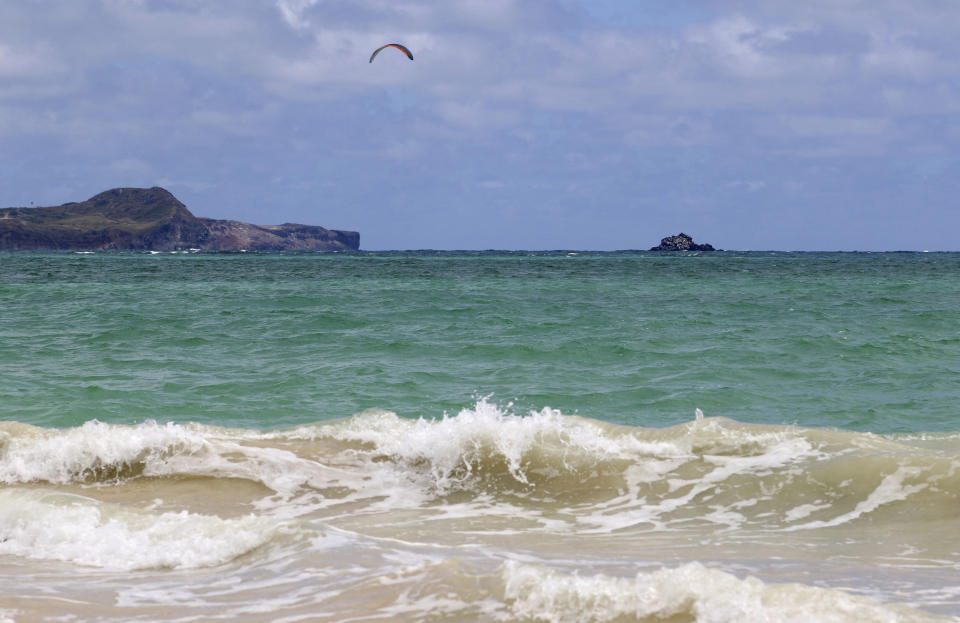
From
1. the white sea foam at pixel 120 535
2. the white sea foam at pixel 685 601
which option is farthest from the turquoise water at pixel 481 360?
the white sea foam at pixel 685 601

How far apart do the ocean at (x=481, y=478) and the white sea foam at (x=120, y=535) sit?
3cm

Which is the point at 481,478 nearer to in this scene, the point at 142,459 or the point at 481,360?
the point at 142,459

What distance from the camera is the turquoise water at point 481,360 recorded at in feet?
38.3

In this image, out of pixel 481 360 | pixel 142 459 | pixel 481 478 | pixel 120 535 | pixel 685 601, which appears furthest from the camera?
pixel 481 360


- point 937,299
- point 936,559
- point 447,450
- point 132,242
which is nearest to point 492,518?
point 447,450

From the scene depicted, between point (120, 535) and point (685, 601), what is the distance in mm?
4165

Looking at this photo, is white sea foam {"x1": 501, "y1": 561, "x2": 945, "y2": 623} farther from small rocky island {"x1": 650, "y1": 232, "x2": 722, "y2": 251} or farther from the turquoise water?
small rocky island {"x1": 650, "y1": 232, "x2": 722, "y2": 251}

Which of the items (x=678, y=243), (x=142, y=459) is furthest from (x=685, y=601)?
(x=678, y=243)

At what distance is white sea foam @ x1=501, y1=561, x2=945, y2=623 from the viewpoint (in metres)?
4.18

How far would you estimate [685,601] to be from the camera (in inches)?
173

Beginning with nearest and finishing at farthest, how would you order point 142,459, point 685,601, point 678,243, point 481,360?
point 685,601 < point 142,459 < point 481,360 < point 678,243

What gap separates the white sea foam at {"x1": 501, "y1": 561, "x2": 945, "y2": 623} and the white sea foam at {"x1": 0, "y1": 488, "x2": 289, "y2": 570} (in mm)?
2249

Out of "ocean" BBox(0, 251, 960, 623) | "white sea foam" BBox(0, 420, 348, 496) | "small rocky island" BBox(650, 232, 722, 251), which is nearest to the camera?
"ocean" BBox(0, 251, 960, 623)

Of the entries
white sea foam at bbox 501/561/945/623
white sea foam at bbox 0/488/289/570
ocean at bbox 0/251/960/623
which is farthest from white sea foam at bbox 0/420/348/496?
white sea foam at bbox 501/561/945/623
